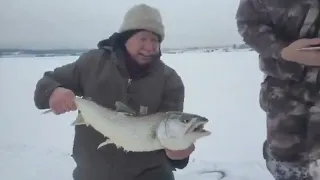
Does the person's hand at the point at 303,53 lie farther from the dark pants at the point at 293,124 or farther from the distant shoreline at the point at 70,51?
the distant shoreline at the point at 70,51

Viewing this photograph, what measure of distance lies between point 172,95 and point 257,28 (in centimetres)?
23

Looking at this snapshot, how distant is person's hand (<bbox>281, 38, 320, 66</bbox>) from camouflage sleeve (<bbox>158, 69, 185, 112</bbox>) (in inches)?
11.0

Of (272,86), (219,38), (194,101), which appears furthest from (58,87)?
(194,101)

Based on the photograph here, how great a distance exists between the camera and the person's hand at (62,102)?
2.92ft

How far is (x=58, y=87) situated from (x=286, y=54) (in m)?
0.43

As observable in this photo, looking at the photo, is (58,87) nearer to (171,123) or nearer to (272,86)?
(171,123)

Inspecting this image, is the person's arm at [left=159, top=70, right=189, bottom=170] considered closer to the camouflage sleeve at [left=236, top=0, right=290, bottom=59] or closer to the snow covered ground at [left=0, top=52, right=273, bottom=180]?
the camouflage sleeve at [left=236, top=0, right=290, bottom=59]

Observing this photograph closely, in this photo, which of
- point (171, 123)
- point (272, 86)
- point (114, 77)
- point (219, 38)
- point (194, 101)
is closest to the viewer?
point (171, 123)

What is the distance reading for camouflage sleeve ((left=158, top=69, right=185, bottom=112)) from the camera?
1017 millimetres

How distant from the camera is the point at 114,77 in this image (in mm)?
1004

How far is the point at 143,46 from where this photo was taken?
3.26 ft

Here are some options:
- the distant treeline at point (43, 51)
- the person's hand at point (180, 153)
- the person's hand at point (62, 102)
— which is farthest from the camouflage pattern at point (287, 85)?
the distant treeline at point (43, 51)

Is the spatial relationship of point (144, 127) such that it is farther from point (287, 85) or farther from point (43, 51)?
point (43, 51)

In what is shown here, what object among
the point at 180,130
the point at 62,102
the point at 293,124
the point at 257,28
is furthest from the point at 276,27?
the point at 62,102
